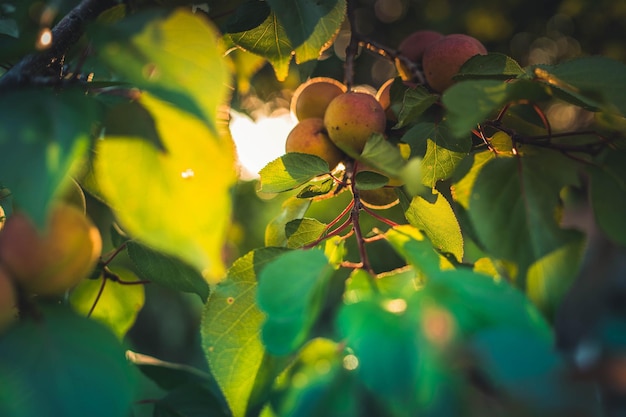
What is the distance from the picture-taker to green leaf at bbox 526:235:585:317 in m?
0.37

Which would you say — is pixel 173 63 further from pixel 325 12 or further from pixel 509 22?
pixel 509 22

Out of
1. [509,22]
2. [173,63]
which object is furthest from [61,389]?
Result: [509,22]

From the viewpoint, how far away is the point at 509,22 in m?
2.03

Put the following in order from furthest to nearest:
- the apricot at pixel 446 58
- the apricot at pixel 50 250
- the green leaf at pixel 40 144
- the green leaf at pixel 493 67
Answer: the apricot at pixel 446 58 → the green leaf at pixel 493 67 → the apricot at pixel 50 250 → the green leaf at pixel 40 144

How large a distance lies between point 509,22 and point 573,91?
1.77 metres

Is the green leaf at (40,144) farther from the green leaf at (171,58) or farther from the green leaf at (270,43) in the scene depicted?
the green leaf at (270,43)

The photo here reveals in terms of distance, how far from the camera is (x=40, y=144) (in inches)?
11.8

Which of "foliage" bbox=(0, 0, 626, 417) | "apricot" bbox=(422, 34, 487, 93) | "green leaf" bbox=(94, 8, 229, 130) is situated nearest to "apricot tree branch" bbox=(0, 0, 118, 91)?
"foliage" bbox=(0, 0, 626, 417)

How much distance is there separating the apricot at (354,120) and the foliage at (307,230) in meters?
0.05

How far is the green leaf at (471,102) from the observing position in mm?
381

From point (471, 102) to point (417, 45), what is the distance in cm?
A: 31

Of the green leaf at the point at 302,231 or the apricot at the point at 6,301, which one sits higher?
the apricot at the point at 6,301

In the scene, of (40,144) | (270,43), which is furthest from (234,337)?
(270,43)

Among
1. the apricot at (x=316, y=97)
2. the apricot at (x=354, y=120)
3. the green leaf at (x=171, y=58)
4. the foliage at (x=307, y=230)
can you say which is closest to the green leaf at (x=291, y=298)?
the foliage at (x=307, y=230)
